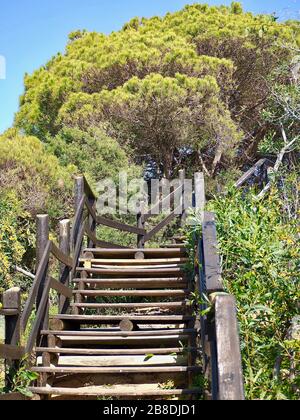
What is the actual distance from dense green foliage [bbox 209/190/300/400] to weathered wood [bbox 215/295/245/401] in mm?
445

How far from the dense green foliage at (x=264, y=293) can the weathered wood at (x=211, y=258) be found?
0.19m

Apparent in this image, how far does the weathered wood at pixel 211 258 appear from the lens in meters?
2.65

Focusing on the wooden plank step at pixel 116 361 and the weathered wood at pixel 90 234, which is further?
the weathered wood at pixel 90 234

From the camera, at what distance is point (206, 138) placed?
12695mm

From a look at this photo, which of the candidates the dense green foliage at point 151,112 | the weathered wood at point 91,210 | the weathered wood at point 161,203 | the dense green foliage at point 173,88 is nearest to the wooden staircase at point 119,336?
the weathered wood at point 91,210

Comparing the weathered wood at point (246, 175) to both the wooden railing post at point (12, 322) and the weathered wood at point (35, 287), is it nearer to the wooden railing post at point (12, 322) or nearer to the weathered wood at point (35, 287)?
the weathered wood at point (35, 287)

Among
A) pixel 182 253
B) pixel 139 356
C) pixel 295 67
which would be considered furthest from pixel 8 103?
pixel 139 356

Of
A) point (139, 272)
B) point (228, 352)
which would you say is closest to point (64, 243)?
point (139, 272)

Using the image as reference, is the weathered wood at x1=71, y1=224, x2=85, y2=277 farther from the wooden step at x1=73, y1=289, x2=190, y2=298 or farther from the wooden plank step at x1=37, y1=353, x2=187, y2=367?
the wooden plank step at x1=37, y1=353, x2=187, y2=367

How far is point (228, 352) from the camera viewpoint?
2.16 m

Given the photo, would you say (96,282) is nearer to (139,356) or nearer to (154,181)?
(139,356)

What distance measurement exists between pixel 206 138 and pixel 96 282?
7.37 metres

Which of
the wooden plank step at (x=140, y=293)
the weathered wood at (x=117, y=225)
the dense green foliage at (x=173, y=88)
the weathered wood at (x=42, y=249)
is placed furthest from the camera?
the dense green foliage at (x=173, y=88)
